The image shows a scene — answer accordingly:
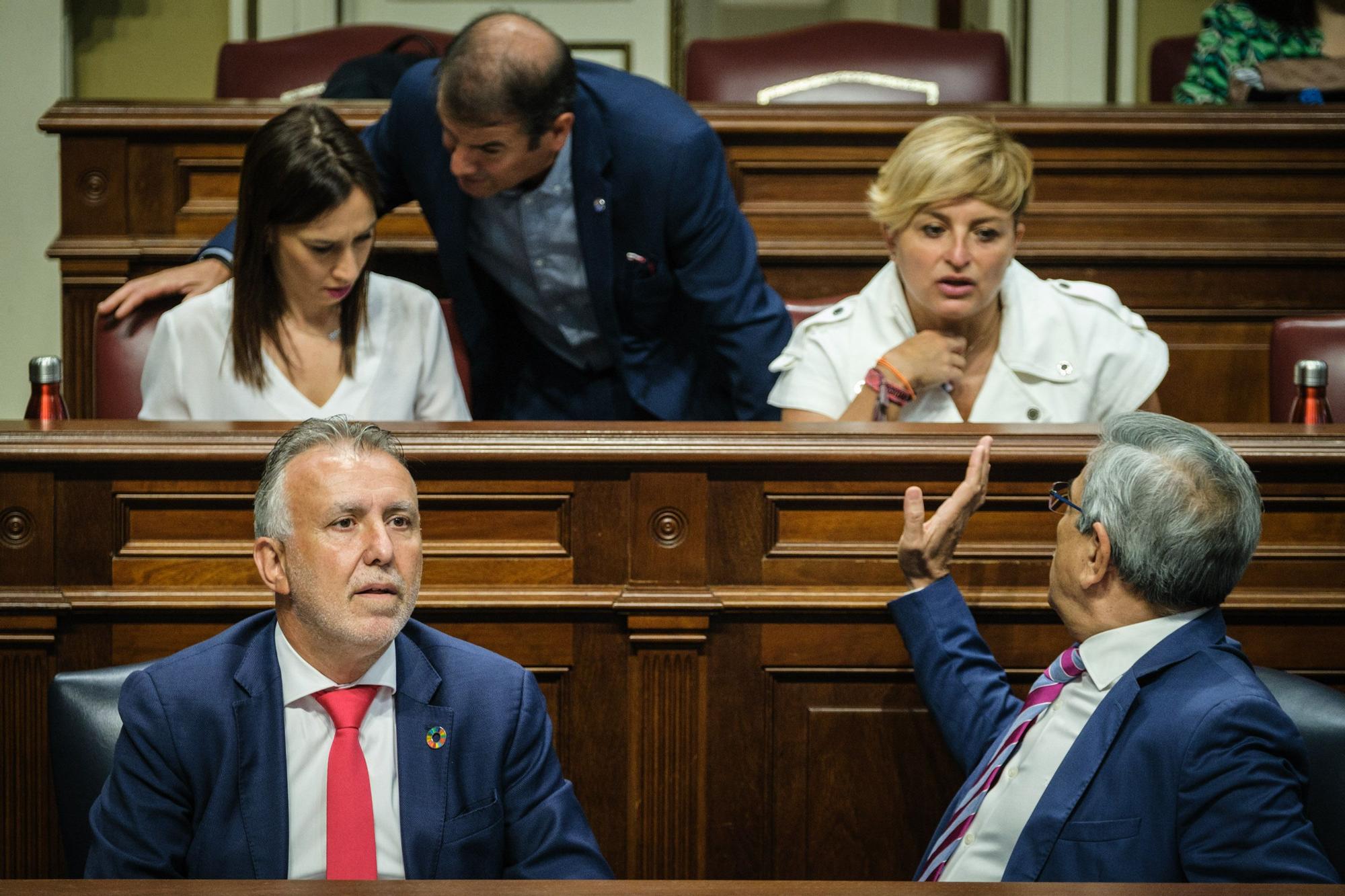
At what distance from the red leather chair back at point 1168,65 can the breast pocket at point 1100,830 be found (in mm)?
2940

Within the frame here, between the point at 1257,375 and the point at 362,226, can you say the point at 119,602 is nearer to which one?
the point at 362,226

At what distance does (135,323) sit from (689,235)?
944 mm

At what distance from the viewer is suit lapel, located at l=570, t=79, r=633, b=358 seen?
2.48 metres

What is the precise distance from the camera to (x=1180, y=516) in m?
1.43

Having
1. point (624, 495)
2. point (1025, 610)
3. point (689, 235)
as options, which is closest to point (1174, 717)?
point (1025, 610)

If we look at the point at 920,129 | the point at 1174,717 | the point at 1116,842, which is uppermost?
the point at 920,129

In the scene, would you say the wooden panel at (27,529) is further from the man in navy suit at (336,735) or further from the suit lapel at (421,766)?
the suit lapel at (421,766)

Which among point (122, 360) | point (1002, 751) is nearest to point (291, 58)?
point (122, 360)

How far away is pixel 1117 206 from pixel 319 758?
2.08 metres

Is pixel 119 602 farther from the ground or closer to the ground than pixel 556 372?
closer to the ground

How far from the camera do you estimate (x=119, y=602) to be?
69.0 inches

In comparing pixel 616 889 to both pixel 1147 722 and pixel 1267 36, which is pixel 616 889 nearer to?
pixel 1147 722

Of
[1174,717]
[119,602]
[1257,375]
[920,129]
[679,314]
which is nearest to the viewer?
[1174,717]

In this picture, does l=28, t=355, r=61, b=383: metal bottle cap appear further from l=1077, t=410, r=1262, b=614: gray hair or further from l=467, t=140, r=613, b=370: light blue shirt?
l=1077, t=410, r=1262, b=614: gray hair
